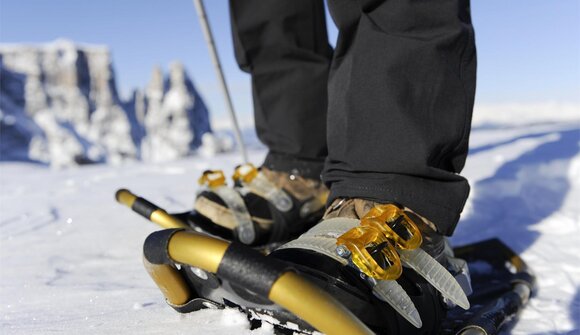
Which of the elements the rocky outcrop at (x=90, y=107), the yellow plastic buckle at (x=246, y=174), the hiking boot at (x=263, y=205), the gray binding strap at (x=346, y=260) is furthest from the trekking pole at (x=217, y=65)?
the rocky outcrop at (x=90, y=107)

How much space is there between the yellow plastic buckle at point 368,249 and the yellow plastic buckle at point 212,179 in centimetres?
65

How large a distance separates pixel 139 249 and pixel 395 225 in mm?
885

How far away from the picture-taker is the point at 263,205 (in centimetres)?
121

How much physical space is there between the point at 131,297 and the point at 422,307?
56 cm

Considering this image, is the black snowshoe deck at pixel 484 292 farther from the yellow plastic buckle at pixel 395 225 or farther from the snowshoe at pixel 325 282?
the yellow plastic buckle at pixel 395 225

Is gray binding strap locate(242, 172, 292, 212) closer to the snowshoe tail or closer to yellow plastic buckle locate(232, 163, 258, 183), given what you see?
yellow plastic buckle locate(232, 163, 258, 183)

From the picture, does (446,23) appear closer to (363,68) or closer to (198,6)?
(363,68)

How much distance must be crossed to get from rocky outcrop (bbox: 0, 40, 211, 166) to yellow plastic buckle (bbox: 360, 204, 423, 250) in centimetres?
5588

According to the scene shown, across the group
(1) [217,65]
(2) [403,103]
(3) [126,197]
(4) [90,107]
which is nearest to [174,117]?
(4) [90,107]

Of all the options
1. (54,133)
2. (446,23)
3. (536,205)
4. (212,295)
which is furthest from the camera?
(54,133)

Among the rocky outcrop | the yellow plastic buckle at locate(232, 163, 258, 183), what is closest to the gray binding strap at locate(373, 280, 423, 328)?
the yellow plastic buckle at locate(232, 163, 258, 183)

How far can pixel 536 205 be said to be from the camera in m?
1.72

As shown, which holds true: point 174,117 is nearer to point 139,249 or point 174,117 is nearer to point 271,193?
point 139,249

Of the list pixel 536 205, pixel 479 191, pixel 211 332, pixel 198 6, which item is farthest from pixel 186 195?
pixel 211 332
